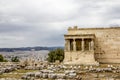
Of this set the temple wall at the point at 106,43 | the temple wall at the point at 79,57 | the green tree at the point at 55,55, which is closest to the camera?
the temple wall at the point at 79,57

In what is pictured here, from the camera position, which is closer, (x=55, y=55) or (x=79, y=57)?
(x=79, y=57)

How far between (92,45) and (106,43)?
3.38 metres

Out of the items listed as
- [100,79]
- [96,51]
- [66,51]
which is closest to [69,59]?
[66,51]

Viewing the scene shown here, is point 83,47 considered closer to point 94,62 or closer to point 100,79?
point 94,62

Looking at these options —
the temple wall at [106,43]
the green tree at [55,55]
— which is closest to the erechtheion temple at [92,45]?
the temple wall at [106,43]

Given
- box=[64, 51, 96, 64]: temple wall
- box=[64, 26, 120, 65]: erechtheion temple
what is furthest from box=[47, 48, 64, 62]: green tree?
box=[64, 51, 96, 64]: temple wall

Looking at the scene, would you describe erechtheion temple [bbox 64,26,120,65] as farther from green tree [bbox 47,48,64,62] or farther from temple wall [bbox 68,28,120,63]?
green tree [bbox 47,48,64,62]

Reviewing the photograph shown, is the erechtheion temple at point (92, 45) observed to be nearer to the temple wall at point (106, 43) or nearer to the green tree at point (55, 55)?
the temple wall at point (106, 43)

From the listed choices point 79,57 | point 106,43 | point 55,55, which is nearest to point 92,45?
point 79,57

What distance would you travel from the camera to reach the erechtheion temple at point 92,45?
174 ft

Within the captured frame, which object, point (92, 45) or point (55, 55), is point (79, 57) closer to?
point (92, 45)

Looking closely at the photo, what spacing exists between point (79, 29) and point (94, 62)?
765cm

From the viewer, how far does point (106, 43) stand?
55.7m

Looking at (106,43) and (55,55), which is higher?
(106,43)
